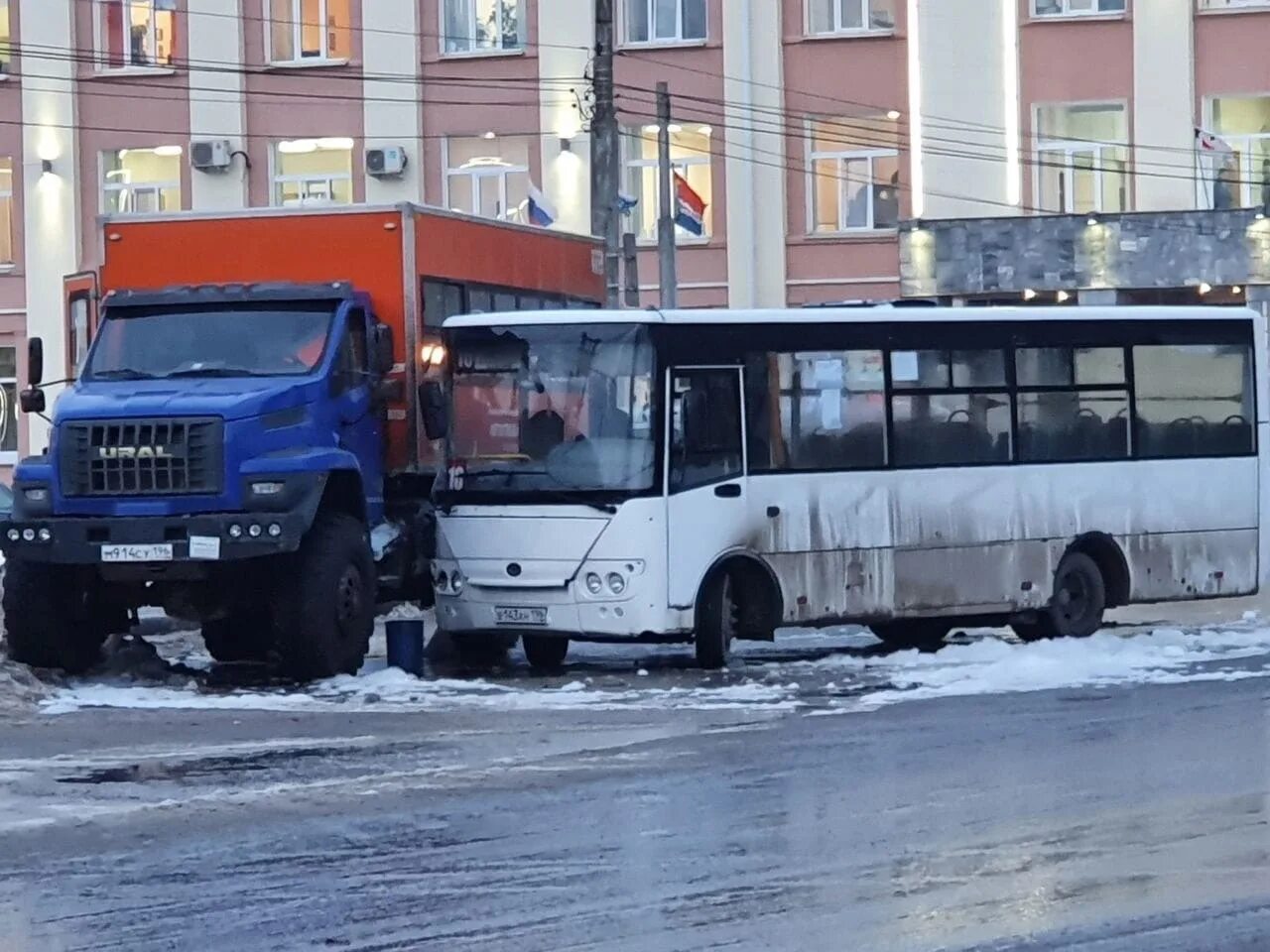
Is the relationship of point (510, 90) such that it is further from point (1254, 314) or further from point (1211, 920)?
point (1211, 920)

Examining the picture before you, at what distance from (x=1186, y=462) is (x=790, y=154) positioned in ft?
65.0

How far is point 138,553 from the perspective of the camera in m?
17.1

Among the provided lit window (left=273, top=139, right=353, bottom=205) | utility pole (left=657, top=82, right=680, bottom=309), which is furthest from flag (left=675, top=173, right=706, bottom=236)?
lit window (left=273, top=139, right=353, bottom=205)

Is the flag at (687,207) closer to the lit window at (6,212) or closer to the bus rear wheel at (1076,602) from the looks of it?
the lit window at (6,212)

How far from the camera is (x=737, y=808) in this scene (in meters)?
11.4

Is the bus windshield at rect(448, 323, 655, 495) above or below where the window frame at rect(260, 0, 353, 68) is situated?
below

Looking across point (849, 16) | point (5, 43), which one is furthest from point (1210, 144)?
point (5, 43)

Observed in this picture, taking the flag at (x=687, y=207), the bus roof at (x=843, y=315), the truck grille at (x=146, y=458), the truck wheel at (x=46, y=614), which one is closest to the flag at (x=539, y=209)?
the flag at (x=687, y=207)

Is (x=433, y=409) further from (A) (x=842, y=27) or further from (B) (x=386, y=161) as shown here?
(B) (x=386, y=161)

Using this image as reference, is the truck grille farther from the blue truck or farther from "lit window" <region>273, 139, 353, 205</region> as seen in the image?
"lit window" <region>273, 139, 353, 205</region>

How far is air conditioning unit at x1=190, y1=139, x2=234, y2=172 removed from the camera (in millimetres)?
42000

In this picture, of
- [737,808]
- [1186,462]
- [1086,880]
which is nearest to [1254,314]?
[1186,462]

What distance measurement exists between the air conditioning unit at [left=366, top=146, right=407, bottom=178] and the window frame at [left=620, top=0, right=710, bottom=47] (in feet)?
13.2

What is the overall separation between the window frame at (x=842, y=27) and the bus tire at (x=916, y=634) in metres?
20.0
